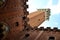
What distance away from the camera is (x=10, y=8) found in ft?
80.6

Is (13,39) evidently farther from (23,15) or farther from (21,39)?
(23,15)

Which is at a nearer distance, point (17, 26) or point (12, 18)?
point (12, 18)

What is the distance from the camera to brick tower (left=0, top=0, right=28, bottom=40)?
74.7ft

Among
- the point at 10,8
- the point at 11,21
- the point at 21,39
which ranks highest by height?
the point at 10,8

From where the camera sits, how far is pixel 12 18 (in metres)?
25.0

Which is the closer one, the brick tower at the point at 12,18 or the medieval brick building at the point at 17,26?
the brick tower at the point at 12,18

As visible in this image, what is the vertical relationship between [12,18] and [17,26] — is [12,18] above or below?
above

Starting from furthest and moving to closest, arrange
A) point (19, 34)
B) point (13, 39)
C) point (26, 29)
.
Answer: point (26, 29)
point (19, 34)
point (13, 39)

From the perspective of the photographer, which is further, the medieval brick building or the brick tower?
the medieval brick building

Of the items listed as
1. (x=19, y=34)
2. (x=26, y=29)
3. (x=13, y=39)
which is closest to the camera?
(x=13, y=39)

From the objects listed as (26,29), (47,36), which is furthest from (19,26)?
(47,36)

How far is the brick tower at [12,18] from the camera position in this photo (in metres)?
22.8

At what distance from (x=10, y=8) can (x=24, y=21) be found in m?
4.92

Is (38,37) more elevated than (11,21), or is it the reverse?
(11,21)
